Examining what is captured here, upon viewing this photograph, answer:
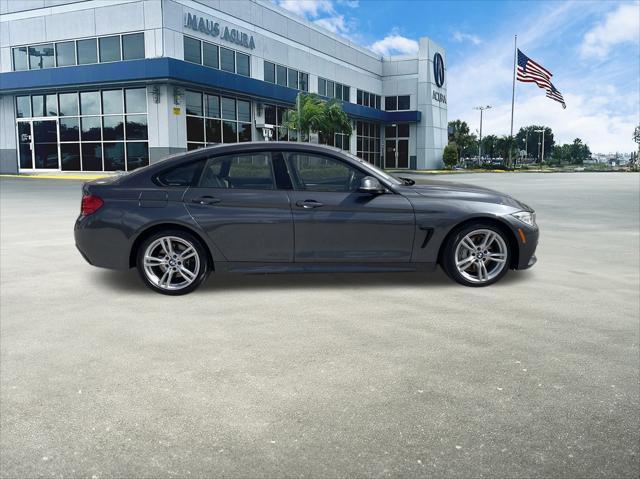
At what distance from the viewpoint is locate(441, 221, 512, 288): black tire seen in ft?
21.2

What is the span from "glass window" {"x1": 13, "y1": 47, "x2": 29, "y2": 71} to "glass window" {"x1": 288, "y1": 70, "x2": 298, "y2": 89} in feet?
55.0

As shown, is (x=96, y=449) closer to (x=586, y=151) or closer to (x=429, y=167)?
(x=429, y=167)

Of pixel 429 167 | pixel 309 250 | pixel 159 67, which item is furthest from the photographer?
pixel 429 167

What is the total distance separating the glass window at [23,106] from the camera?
116 ft

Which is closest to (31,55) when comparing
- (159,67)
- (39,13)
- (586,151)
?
(39,13)

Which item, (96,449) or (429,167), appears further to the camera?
(429,167)

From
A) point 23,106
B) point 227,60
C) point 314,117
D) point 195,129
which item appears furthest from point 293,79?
point 23,106

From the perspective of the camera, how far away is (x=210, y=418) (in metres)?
3.28

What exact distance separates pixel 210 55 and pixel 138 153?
23.1 ft

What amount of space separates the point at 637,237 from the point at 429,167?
52.5m

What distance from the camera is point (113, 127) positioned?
107 feet

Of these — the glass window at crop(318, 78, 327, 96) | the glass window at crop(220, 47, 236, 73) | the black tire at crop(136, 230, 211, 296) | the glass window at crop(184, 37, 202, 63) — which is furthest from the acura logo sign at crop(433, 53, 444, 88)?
the black tire at crop(136, 230, 211, 296)

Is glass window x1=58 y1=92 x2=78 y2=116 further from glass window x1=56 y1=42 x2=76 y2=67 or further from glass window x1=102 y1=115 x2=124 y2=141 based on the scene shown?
glass window x1=102 y1=115 x2=124 y2=141

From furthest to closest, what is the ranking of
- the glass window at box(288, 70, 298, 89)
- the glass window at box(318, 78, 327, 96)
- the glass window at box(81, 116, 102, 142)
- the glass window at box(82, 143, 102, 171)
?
the glass window at box(318, 78, 327, 96), the glass window at box(288, 70, 298, 89), the glass window at box(82, 143, 102, 171), the glass window at box(81, 116, 102, 142)
